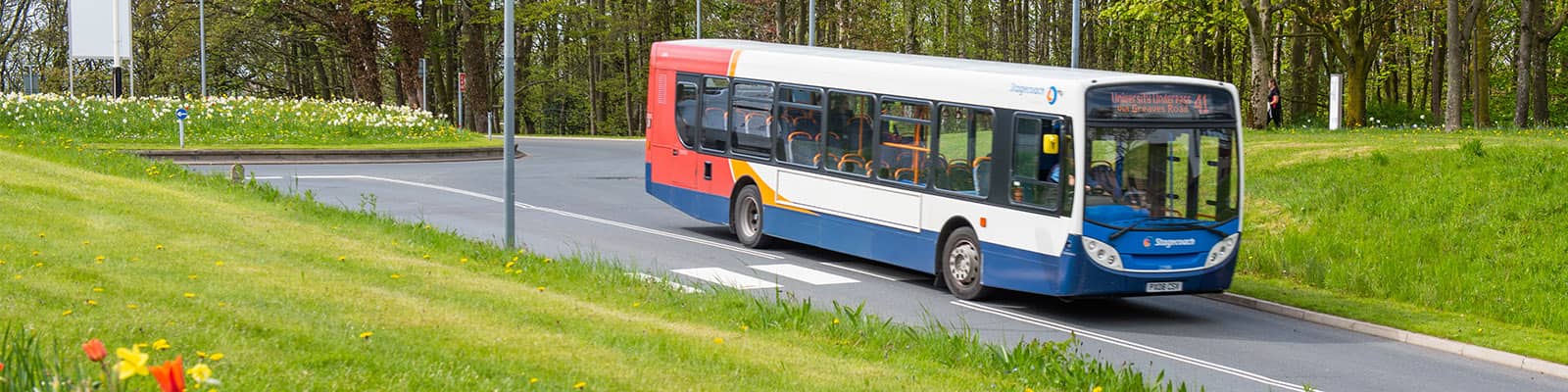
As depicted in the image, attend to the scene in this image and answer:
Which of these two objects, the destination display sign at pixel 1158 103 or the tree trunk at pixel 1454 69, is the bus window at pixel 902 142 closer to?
the destination display sign at pixel 1158 103

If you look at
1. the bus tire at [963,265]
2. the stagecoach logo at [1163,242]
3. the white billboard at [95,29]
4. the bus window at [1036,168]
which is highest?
the white billboard at [95,29]

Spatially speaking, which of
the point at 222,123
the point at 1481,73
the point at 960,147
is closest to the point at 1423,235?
the point at 960,147

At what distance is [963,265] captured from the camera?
15.6 metres

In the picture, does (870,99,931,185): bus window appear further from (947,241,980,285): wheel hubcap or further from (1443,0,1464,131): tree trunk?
(1443,0,1464,131): tree trunk

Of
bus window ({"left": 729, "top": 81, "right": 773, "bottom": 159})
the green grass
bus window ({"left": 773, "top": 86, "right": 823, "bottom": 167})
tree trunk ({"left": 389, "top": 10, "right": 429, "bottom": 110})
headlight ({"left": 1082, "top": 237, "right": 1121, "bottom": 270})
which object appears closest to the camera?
the green grass

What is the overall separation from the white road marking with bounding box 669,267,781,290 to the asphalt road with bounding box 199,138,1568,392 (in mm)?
20

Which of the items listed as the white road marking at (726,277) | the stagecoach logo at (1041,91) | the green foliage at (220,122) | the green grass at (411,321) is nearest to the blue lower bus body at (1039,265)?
the stagecoach logo at (1041,91)

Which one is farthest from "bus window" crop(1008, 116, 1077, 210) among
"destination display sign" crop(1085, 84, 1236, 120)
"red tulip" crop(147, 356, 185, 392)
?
"red tulip" crop(147, 356, 185, 392)

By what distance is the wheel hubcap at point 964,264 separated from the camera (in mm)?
15480

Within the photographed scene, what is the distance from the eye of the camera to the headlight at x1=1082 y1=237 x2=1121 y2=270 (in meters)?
14.3

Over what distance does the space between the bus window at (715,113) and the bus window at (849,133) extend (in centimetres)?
228

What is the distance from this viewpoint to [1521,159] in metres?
20.8

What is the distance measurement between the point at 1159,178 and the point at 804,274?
410 centimetres

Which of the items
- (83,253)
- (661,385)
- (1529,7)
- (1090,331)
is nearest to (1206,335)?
(1090,331)
